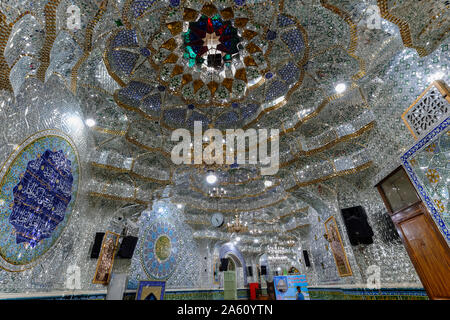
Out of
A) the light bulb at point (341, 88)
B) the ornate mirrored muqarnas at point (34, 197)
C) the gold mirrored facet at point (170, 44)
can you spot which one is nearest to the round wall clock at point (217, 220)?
the ornate mirrored muqarnas at point (34, 197)

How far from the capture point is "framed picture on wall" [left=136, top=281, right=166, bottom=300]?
725cm

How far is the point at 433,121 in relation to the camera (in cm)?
357

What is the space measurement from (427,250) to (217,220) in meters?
7.95

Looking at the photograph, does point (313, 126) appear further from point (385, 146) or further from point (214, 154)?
point (214, 154)

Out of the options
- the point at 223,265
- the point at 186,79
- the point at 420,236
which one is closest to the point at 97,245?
the point at 186,79

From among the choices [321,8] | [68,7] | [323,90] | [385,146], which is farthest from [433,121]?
[68,7]

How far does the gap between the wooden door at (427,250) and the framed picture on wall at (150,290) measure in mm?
7487

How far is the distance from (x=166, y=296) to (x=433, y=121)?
9.82 m

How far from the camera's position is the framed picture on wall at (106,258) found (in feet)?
20.1

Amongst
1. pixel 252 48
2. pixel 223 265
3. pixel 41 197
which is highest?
pixel 252 48

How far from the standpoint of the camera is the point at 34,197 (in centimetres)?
392

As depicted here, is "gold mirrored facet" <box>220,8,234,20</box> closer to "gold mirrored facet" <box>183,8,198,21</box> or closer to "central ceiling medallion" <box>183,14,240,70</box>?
"central ceiling medallion" <box>183,14,240,70</box>

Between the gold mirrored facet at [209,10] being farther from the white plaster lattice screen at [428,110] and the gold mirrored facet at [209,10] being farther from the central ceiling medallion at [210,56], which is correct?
the white plaster lattice screen at [428,110]

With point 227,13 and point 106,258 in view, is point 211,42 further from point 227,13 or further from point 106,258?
Answer: point 106,258
